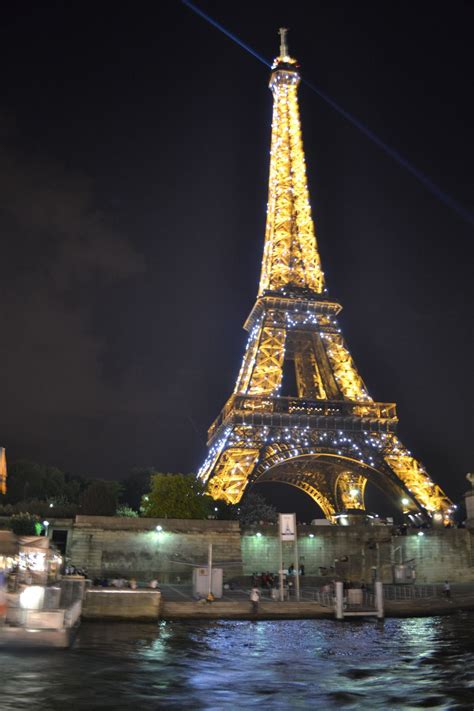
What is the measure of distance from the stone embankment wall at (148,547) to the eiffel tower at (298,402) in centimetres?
622

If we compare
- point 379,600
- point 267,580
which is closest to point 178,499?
point 267,580

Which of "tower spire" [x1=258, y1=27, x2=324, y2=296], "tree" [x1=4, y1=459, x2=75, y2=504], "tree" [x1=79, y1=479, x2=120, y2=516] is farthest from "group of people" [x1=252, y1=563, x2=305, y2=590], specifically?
"tree" [x1=4, y1=459, x2=75, y2=504]

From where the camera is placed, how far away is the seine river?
10.8m

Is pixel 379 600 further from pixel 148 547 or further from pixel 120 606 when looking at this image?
pixel 148 547

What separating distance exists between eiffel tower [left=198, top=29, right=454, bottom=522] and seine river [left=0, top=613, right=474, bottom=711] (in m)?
22.1

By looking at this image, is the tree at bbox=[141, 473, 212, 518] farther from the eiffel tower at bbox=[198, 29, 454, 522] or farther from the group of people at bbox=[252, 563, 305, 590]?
the group of people at bbox=[252, 563, 305, 590]

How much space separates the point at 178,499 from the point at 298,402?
13.5 m

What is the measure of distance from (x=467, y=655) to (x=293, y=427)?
98.8 ft

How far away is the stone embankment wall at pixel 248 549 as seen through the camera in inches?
1315

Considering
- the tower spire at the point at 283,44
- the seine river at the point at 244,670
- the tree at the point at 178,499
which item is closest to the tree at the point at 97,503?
the tree at the point at 178,499

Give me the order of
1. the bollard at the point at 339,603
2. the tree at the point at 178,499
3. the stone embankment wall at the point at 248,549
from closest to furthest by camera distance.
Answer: the bollard at the point at 339,603
the stone embankment wall at the point at 248,549
the tree at the point at 178,499

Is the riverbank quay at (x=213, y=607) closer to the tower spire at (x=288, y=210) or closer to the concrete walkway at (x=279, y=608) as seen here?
the concrete walkway at (x=279, y=608)

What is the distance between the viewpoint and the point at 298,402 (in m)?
47.3

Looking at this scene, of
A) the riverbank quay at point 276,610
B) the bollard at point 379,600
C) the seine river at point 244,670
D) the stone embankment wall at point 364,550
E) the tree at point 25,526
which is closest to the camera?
the seine river at point 244,670
